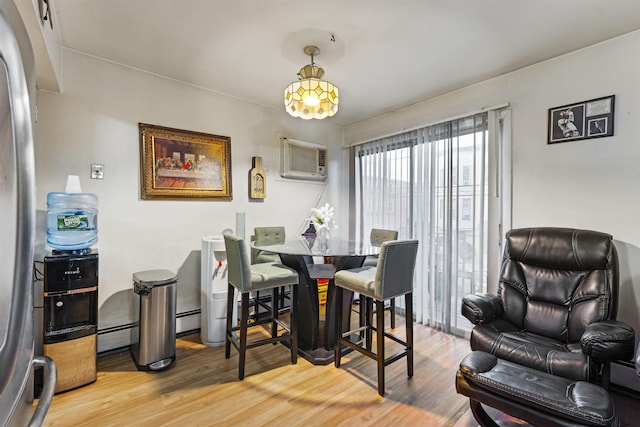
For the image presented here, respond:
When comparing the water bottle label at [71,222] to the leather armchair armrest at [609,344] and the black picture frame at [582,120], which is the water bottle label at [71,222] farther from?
the black picture frame at [582,120]

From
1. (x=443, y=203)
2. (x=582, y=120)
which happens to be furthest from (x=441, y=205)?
(x=582, y=120)

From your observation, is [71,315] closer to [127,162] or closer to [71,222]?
[71,222]

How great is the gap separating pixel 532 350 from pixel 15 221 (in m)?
2.42

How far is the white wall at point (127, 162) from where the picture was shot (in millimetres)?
2445

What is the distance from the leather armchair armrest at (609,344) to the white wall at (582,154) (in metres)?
0.72

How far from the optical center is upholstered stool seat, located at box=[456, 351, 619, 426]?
4.40 feet

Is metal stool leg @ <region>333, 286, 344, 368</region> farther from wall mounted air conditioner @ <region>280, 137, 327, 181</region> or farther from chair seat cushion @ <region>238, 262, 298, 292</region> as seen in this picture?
wall mounted air conditioner @ <region>280, 137, 327, 181</region>

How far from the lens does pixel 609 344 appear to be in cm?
163

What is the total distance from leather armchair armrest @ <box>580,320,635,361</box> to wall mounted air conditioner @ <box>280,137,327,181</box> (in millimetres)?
3136

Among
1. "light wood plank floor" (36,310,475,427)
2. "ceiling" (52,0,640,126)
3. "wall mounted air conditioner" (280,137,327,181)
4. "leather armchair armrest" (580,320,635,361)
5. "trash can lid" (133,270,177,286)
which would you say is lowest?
"light wood plank floor" (36,310,475,427)

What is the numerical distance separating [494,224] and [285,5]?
2.54 m

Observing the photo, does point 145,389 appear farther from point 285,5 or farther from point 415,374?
point 285,5

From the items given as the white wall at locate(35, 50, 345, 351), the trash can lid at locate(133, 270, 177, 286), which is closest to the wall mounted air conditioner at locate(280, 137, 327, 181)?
the white wall at locate(35, 50, 345, 351)

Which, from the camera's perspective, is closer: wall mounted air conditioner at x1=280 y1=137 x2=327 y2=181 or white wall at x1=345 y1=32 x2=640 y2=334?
white wall at x1=345 y1=32 x2=640 y2=334
